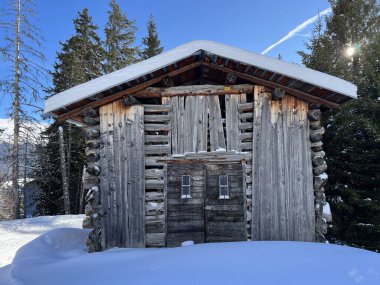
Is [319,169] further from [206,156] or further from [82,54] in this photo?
[82,54]

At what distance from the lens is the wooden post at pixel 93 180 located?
7.89m

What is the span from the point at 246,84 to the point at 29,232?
37.3ft

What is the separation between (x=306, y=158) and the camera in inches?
315

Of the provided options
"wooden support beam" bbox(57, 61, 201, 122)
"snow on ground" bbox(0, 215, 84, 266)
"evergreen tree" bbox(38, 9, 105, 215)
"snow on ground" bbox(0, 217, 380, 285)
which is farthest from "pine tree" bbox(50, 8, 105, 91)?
"snow on ground" bbox(0, 217, 380, 285)

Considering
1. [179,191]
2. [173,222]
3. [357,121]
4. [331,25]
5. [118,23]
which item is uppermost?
[118,23]

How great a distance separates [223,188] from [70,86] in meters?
17.5

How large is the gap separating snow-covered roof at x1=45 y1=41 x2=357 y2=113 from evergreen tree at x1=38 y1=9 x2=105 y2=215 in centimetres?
1490

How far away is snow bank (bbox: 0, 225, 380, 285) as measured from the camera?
154 inches

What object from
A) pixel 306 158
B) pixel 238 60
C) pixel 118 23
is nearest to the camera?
pixel 238 60

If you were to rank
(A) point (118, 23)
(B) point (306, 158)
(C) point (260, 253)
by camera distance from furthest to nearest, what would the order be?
(A) point (118, 23)
(B) point (306, 158)
(C) point (260, 253)

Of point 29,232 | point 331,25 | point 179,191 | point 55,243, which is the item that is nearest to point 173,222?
point 179,191

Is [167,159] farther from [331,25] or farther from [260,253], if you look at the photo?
[331,25]

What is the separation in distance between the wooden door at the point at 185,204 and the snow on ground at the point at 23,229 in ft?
15.0

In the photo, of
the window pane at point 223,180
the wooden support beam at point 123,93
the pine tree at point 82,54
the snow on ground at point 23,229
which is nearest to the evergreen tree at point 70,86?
the pine tree at point 82,54
